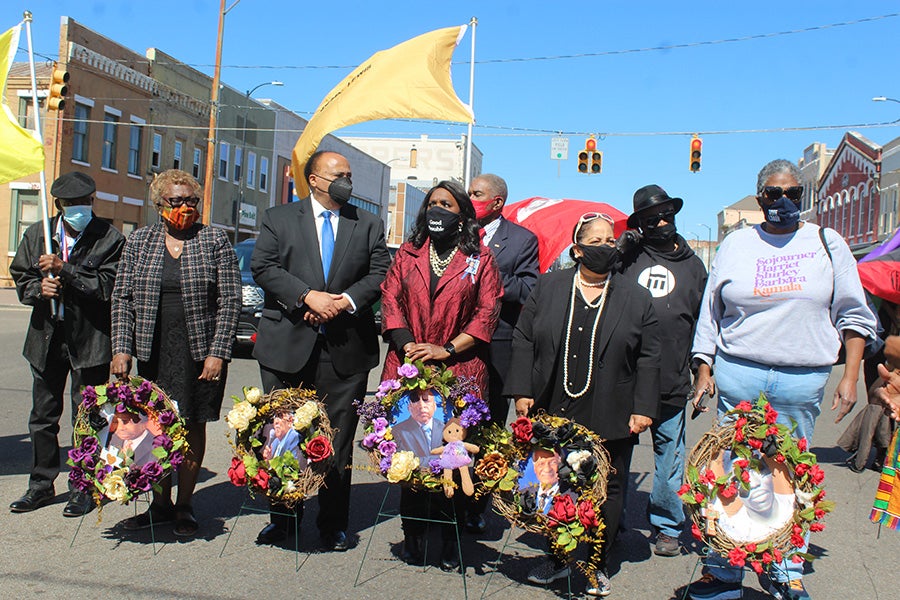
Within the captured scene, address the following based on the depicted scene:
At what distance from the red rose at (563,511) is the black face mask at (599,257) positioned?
1.20 metres

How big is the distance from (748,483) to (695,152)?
992 inches

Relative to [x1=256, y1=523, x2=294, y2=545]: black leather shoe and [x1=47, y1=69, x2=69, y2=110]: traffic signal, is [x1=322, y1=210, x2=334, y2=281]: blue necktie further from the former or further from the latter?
[x1=47, y1=69, x2=69, y2=110]: traffic signal

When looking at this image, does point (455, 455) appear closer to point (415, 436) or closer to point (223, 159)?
point (415, 436)

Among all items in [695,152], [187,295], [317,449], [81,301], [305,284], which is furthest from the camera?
[695,152]

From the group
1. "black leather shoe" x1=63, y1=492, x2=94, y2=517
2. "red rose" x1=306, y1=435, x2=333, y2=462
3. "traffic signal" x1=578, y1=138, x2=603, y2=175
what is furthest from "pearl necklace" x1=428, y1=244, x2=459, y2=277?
"traffic signal" x1=578, y1=138, x2=603, y2=175

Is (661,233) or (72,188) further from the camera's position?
(72,188)

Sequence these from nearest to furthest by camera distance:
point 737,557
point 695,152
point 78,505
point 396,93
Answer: point 737,557
point 78,505
point 396,93
point 695,152

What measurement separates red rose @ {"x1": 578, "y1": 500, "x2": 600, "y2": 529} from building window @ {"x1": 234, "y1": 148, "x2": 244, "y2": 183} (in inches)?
1654

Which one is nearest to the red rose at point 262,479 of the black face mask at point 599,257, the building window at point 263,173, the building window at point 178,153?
the black face mask at point 599,257

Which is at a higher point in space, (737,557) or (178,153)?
(178,153)

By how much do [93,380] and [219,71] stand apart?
24.7m

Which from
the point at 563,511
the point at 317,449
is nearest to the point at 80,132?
the point at 317,449

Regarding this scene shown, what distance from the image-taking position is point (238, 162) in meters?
44.7

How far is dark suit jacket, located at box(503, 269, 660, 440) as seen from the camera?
469 cm
